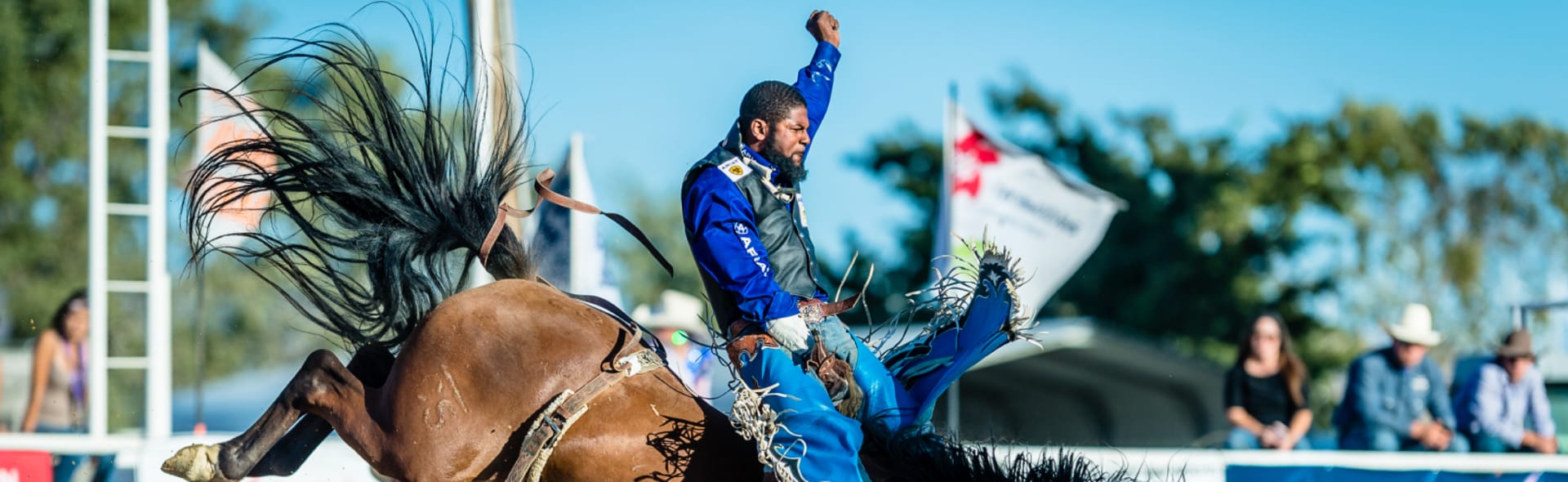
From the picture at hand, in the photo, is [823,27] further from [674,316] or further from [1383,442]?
[674,316]

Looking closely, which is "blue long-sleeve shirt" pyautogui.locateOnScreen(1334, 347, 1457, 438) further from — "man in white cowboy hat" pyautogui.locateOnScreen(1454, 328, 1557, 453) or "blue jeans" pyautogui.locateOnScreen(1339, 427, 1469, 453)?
"man in white cowboy hat" pyautogui.locateOnScreen(1454, 328, 1557, 453)

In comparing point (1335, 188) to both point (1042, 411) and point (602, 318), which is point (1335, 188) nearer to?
point (1042, 411)

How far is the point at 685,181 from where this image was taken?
438 cm

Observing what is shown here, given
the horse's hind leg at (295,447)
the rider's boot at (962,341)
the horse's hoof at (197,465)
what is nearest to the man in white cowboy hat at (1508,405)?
the rider's boot at (962,341)

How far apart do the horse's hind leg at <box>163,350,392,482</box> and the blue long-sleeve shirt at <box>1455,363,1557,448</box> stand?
22.2 feet

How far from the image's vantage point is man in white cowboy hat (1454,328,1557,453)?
863 centimetres

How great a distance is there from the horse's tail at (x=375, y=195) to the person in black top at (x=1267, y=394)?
16.1 ft

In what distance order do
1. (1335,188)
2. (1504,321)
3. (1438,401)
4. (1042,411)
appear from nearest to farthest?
(1438,401)
(1042,411)
(1335,188)
(1504,321)

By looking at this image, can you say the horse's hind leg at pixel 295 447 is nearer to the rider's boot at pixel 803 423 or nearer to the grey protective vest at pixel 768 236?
the grey protective vest at pixel 768 236

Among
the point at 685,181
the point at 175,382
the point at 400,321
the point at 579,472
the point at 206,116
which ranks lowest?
the point at 175,382

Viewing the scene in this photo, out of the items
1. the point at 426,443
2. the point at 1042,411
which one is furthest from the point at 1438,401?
the point at 1042,411

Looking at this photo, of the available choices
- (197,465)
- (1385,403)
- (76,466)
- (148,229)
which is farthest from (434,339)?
(1385,403)

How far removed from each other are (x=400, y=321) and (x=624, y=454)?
1084 mm

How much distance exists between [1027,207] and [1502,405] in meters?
3.31
